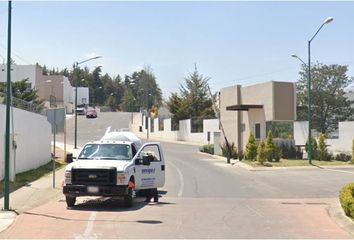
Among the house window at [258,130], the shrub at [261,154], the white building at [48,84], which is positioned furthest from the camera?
the white building at [48,84]

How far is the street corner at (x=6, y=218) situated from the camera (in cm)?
1289

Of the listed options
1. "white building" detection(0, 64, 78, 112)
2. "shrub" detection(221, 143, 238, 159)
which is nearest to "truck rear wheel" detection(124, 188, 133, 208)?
"shrub" detection(221, 143, 238, 159)

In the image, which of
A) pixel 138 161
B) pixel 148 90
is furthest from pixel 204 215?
pixel 148 90

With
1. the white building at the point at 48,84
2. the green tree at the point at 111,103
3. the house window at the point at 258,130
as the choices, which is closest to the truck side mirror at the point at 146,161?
the house window at the point at 258,130

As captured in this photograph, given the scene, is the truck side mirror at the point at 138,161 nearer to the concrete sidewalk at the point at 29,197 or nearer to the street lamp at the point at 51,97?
the concrete sidewalk at the point at 29,197

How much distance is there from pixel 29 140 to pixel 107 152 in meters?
13.1

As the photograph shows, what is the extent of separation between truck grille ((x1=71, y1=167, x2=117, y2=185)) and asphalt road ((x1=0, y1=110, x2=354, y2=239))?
73 cm

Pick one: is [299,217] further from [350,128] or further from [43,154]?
[350,128]

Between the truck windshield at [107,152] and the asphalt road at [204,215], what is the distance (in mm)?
1421

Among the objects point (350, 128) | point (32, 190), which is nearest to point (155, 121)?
point (350, 128)

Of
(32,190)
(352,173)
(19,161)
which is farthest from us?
(352,173)

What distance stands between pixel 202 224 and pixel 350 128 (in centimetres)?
4255

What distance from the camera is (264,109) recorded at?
43.3m

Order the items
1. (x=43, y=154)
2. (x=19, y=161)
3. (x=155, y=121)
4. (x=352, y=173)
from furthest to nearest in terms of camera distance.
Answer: (x=155, y=121) < (x=43, y=154) < (x=352, y=173) < (x=19, y=161)
